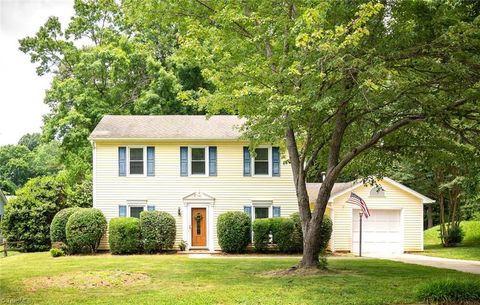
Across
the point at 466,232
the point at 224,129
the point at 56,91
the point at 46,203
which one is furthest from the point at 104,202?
the point at 466,232

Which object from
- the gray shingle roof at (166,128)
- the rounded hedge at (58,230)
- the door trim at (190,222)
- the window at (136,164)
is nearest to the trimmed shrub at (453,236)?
the gray shingle roof at (166,128)

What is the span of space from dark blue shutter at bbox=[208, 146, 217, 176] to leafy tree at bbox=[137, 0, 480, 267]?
8321mm

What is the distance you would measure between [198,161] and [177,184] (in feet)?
4.52

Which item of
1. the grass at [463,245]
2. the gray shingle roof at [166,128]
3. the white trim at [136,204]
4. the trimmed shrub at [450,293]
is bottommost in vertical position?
the grass at [463,245]

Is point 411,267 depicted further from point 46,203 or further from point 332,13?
point 46,203

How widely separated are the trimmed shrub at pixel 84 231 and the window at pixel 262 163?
281 inches

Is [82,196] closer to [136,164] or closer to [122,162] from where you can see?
[122,162]

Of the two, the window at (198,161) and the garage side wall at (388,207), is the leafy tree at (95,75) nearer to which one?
the window at (198,161)

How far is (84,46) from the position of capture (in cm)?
3769

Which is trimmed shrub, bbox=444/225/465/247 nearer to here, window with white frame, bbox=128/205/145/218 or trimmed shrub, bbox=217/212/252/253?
trimmed shrub, bbox=217/212/252/253

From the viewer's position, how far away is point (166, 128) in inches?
1067

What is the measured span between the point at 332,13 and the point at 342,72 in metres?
1.52

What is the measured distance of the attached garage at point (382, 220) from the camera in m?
26.5

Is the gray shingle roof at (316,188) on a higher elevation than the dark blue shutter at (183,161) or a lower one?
lower
